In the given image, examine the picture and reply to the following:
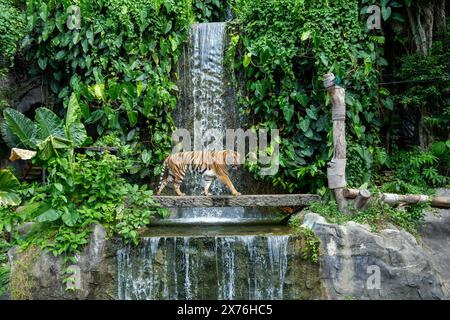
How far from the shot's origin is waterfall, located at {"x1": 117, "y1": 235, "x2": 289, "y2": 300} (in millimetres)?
6156

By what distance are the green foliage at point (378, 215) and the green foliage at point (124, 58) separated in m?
3.06

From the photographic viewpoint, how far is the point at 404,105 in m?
8.62

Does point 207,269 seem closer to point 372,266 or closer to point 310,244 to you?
point 310,244

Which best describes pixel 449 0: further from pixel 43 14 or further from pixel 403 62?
pixel 43 14

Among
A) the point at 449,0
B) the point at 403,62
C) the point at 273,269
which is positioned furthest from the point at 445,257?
the point at 449,0

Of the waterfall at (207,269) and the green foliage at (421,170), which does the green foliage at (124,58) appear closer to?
the waterfall at (207,269)

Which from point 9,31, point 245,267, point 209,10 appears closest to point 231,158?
point 245,267

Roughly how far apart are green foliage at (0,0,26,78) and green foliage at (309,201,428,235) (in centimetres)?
582

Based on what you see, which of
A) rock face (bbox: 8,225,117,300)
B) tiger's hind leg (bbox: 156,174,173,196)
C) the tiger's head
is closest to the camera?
rock face (bbox: 8,225,117,300)

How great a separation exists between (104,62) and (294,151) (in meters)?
3.63

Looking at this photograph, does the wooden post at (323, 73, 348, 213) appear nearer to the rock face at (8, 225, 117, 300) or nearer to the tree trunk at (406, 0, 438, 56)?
the tree trunk at (406, 0, 438, 56)

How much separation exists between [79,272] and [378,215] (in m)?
3.96

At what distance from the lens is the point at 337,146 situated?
275 inches

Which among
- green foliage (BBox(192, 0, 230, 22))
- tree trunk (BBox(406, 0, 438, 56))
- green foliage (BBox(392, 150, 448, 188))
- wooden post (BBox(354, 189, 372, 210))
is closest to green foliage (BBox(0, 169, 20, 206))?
wooden post (BBox(354, 189, 372, 210))
